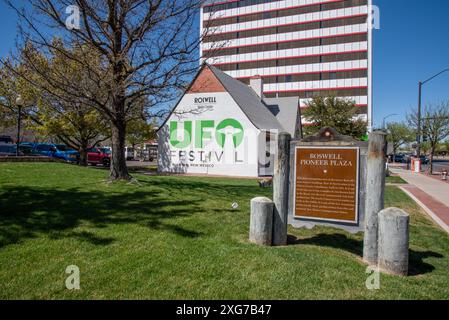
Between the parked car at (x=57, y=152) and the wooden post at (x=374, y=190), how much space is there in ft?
91.8

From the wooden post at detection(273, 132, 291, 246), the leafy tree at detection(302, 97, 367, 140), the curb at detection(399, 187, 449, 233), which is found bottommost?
the curb at detection(399, 187, 449, 233)

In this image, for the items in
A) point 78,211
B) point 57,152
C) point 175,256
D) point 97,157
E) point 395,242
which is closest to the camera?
point 395,242

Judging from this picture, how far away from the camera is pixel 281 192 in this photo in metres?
5.39

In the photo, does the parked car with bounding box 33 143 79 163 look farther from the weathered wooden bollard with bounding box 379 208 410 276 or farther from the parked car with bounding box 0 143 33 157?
the weathered wooden bollard with bounding box 379 208 410 276

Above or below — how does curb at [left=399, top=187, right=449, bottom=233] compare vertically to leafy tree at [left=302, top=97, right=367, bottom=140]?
below

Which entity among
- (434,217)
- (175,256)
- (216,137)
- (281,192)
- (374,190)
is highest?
(216,137)

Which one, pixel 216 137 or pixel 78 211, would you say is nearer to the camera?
pixel 78 211

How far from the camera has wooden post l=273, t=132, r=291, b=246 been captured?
536 cm

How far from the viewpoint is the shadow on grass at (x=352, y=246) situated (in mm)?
4823

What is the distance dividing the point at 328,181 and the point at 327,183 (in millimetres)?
40

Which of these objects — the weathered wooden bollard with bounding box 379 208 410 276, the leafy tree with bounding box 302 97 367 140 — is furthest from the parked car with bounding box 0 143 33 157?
the leafy tree with bounding box 302 97 367 140

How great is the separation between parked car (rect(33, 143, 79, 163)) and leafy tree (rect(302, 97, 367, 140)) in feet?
87.4

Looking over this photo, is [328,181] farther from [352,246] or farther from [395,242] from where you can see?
[352,246]

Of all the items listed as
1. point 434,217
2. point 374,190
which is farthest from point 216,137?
point 374,190
